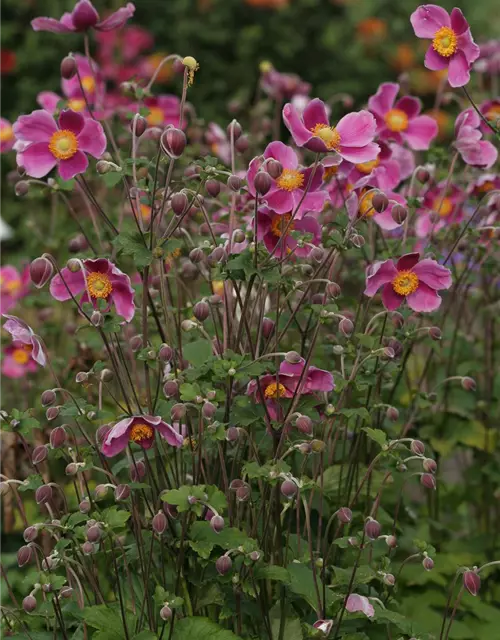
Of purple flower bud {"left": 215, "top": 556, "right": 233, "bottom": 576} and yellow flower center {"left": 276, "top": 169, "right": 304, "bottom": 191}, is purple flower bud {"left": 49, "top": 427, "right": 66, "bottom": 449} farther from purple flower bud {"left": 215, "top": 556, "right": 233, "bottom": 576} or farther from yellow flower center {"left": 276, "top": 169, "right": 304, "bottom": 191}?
yellow flower center {"left": 276, "top": 169, "right": 304, "bottom": 191}

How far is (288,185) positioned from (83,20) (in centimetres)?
63

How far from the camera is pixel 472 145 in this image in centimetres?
216

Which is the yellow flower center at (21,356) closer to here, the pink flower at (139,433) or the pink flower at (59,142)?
the pink flower at (59,142)

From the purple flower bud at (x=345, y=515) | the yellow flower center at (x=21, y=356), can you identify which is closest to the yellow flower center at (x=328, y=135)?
the purple flower bud at (x=345, y=515)

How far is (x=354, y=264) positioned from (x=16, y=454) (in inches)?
36.7

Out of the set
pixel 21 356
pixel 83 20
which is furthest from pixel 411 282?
pixel 21 356

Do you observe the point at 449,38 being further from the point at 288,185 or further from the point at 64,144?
the point at 64,144

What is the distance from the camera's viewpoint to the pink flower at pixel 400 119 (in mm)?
2303

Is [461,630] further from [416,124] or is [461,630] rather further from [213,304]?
[416,124]

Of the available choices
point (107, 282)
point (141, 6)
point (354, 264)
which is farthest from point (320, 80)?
point (107, 282)

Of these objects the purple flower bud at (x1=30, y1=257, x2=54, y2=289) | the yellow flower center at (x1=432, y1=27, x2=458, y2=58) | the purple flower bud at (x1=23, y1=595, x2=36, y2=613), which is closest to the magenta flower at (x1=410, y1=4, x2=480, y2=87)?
the yellow flower center at (x1=432, y1=27, x2=458, y2=58)

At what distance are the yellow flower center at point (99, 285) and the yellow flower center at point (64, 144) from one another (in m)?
0.23

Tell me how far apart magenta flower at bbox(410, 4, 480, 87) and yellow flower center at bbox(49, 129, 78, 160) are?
2.09 ft

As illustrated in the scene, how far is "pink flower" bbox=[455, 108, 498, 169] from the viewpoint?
7.09 feet
